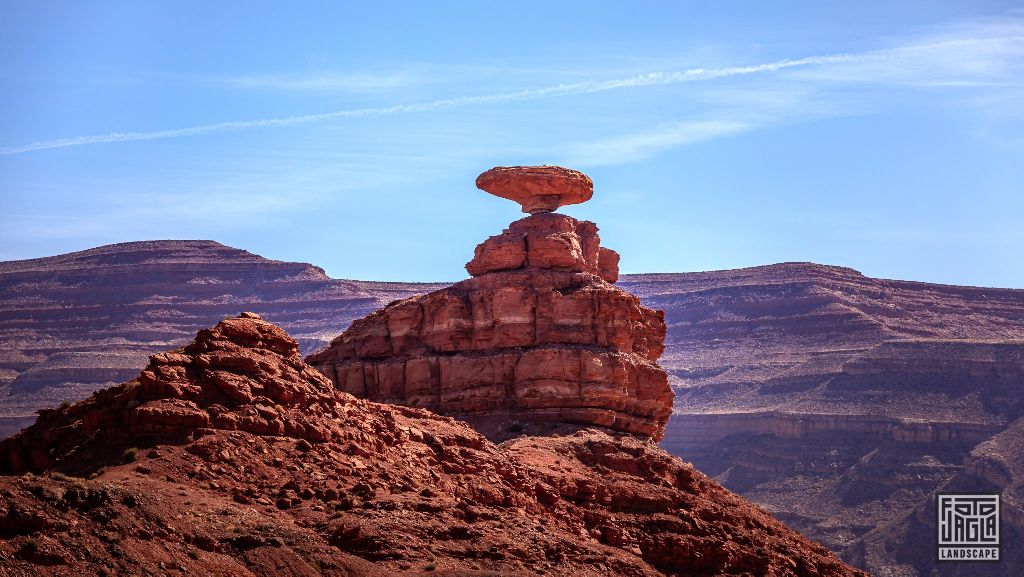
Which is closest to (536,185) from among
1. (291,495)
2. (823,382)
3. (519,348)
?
(519,348)

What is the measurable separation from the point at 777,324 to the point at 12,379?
73.8 m

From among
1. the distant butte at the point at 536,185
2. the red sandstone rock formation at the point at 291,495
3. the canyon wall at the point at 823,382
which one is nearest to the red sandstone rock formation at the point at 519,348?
the distant butte at the point at 536,185

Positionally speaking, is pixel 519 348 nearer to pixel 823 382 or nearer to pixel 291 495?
pixel 291 495

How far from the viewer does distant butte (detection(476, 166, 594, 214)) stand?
251ft

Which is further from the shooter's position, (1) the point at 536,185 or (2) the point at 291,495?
(1) the point at 536,185

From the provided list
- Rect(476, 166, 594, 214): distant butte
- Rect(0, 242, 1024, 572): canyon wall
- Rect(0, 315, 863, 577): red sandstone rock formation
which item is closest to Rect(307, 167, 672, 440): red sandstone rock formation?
Rect(476, 166, 594, 214): distant butte

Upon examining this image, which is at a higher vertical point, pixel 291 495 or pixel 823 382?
pixel 823 382

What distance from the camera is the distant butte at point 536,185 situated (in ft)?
251

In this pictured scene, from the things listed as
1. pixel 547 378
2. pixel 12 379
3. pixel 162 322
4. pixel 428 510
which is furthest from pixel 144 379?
pixel 162 322

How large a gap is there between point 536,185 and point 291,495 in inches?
1212

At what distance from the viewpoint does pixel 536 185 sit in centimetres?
7681

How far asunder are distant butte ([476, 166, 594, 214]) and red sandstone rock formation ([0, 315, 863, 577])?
1561 centimetres

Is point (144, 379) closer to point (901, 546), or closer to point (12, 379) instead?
point (901, 546)

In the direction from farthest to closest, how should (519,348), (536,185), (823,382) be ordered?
(823,382), (536,185), (519,348)
